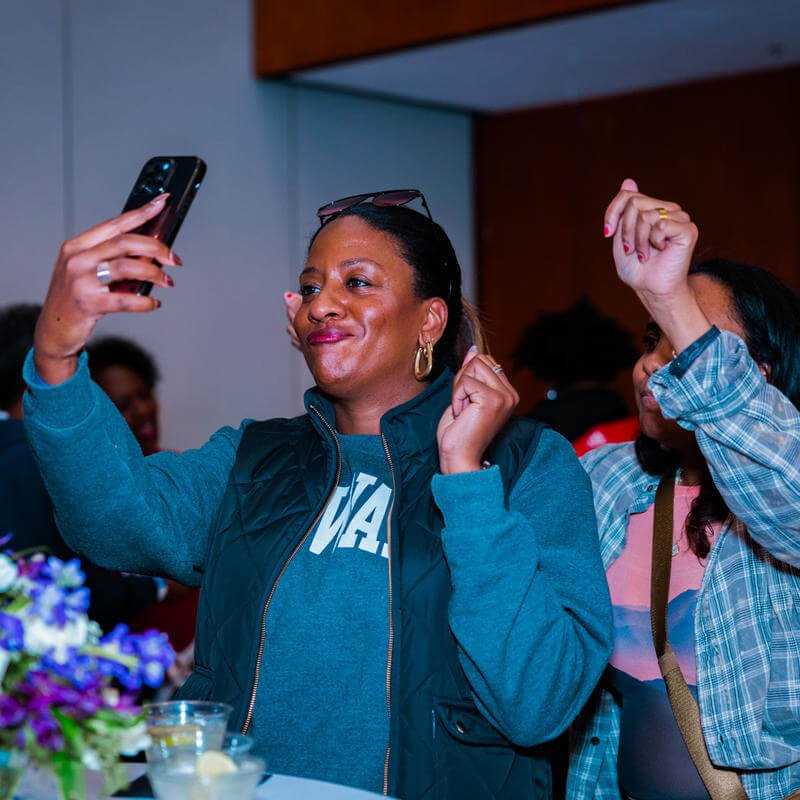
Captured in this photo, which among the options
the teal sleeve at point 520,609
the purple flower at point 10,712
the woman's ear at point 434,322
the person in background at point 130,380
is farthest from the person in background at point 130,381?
the purple flower at point 10,712

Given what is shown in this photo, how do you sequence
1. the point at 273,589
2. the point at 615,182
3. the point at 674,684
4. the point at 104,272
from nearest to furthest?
1. the point at 104,272
2. the point at 273,589
3. the point at 674,684
4. the point at 615,182

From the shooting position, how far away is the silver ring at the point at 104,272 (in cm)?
137

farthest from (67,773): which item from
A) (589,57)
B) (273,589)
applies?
(589,57)

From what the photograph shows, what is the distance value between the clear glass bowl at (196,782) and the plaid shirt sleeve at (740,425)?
0.77 meters

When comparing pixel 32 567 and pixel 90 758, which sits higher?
pixel 32 567

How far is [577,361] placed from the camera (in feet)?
12.6

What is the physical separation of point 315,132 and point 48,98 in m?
1.48

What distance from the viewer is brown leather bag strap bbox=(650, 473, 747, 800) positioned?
1.65 meters

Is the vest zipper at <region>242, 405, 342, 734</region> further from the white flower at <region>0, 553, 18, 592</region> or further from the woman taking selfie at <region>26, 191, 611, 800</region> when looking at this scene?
the white flower at <region>0, 553, 18, 592</region>

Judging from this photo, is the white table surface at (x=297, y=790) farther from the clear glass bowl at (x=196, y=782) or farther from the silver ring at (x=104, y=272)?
the silver ring at (x=104, y=272)

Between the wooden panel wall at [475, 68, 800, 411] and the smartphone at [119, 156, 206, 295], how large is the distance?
13.9 feet

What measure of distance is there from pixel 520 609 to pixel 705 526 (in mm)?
501

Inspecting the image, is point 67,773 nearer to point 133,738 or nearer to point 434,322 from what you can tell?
point 133,738

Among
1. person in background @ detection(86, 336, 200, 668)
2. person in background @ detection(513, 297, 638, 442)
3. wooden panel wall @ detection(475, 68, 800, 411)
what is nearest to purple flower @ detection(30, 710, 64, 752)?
person in background @ detection(86, 336, 200, 668)
